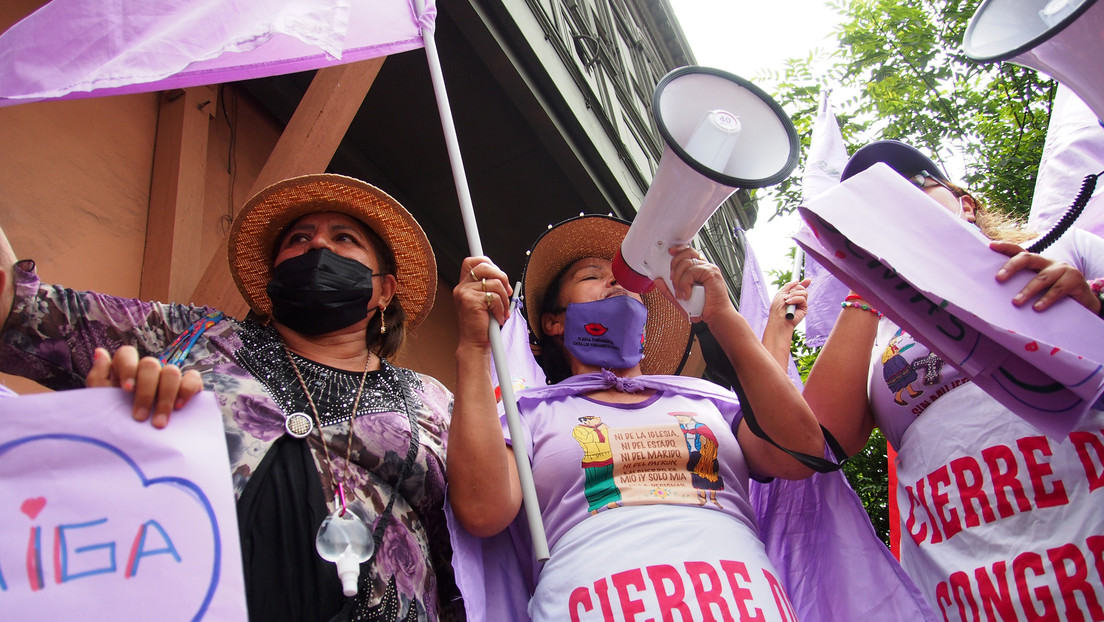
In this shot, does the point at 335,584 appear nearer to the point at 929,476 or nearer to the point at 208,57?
the point at 208,57

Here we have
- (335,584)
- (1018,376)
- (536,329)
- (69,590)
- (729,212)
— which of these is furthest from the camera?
(729,212)

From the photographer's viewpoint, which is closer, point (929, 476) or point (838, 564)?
point (929, 476)

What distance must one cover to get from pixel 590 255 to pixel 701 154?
92 centimetres

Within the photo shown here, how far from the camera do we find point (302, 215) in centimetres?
249

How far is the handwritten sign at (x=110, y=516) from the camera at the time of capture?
50.9 inches

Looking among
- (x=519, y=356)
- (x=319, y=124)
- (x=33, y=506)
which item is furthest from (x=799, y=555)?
(x=319, y=124)

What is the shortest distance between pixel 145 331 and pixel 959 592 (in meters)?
1.98

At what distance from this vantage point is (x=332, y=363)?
2.15 meters

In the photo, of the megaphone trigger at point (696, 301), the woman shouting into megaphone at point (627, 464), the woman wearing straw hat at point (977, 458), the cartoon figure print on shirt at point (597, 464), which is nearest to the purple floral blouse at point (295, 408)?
the woman shouting into megaphone at point (627, 464)

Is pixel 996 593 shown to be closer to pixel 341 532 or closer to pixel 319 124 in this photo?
pixel 341 532

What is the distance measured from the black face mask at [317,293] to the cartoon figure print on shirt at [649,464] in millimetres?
678

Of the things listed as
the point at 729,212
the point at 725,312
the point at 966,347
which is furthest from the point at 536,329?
the point at 729,212

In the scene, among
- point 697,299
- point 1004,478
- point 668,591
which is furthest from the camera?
point 697,299

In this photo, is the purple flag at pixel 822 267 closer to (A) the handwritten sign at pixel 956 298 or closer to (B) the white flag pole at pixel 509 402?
(A) the handwritten sign at pixel 956 298
